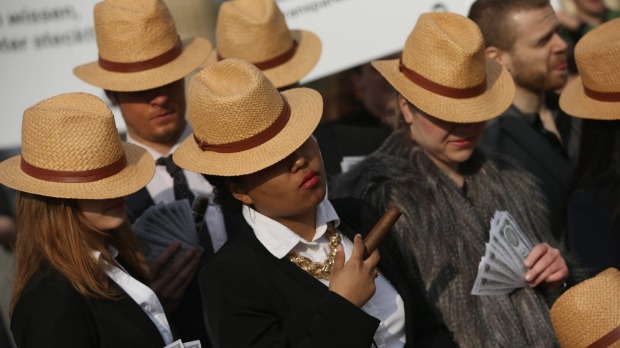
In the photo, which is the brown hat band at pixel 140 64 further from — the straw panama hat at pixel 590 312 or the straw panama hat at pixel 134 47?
the straw panama hat at pixel 590 312

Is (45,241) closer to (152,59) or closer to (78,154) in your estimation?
(78,154)

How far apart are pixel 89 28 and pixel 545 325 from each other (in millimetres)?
2787

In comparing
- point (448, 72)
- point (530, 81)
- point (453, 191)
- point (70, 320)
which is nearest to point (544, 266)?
point (453, 191)

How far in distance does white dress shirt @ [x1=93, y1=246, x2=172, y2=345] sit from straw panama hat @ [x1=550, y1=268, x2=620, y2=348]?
136cm

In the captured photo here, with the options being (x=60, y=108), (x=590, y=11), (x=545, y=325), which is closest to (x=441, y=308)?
(x=545, y=325)

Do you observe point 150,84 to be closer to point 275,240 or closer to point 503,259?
point 275,240

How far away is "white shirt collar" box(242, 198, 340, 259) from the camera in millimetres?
3469

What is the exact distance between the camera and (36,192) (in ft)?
→ 11.0

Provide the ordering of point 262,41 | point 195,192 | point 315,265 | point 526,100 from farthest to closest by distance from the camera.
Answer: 1. point 526,100
2. point 262,41
3. point 195,192
4. point 315,265

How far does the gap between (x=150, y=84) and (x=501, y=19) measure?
6.71ft

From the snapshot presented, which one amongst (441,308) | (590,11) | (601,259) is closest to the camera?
(441,308)

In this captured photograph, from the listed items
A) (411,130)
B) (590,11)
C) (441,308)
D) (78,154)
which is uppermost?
(78,154)

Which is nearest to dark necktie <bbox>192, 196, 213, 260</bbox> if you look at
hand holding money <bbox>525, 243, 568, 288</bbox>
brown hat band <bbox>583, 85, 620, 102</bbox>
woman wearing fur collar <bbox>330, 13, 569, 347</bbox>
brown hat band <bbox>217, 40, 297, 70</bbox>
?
woman wearing fur collar <bbox>330, 13, 569, 347</bbox>

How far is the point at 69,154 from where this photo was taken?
3438 mm
